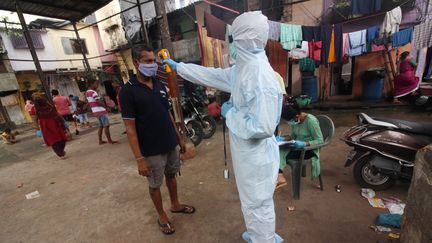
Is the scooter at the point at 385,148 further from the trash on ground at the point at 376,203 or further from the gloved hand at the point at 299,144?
the gloved hand at the point at 299,144

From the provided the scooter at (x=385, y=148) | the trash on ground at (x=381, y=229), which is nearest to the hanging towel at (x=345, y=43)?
the scooter at (x=385, y=148)

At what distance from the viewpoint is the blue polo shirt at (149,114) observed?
1949 millimetres

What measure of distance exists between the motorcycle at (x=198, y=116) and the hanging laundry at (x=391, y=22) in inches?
214

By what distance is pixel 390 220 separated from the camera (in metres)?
2.16

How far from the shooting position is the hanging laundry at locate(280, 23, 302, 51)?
235 inches

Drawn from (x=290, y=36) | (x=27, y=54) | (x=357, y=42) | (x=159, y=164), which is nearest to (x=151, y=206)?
(x=159, y=164)

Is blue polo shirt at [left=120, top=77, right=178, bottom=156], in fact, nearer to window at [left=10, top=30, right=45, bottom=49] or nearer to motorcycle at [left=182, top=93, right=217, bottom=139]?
motorcycle at [left=182, top=93, right=217, bottom=139]

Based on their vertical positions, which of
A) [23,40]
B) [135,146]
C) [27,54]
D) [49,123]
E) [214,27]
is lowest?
[49,123]

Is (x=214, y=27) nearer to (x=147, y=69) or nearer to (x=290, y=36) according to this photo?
(x=290, y=36)

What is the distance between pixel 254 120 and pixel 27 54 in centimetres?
1789

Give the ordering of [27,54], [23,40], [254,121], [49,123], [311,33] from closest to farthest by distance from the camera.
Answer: [254,121] → [49,123] → [311,33] → [23,40] → [27,54]

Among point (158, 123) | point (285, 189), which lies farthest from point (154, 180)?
point (285, 189)

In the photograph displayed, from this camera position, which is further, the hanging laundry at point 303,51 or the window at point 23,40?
the window at point 23,40

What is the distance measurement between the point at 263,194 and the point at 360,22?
27.5 ft
